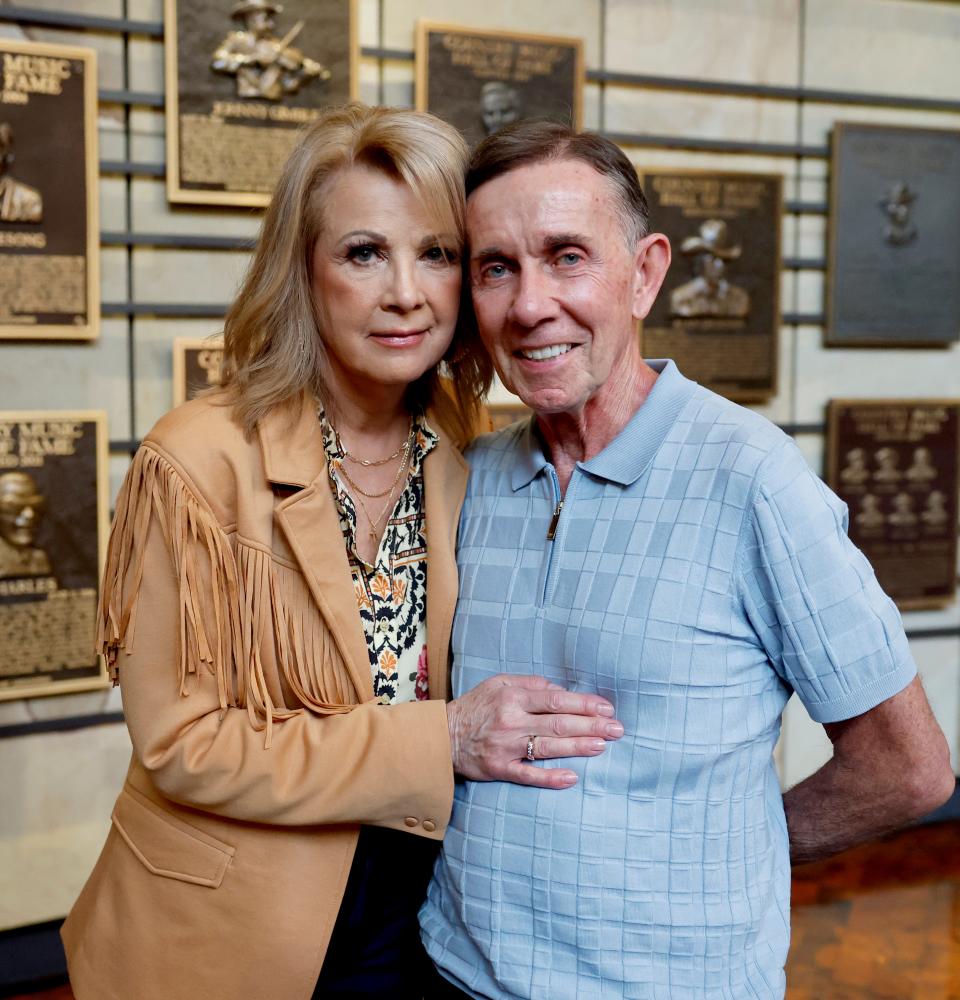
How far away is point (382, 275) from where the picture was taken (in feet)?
5.20

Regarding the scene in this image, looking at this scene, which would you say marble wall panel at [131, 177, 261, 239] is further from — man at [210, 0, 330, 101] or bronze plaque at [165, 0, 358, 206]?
man at [210, 0, 330, 101]

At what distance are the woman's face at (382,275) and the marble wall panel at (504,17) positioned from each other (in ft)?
6.44

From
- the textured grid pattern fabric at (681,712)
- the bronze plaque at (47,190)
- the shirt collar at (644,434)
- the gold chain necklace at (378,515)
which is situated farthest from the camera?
the bronze plaque at (47,190)

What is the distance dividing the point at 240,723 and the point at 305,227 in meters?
0.74

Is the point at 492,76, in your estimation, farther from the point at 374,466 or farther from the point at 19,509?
the point at 374,466

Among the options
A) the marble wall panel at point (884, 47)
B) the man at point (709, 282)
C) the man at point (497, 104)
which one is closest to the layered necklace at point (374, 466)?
the man at point (497, 104)

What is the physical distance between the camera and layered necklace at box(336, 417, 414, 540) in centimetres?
170

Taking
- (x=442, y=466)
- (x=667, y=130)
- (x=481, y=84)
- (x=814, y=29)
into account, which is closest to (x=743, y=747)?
(x=442, y=466)

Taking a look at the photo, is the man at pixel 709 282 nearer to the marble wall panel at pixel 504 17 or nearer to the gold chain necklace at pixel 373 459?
the marble wall panel at pixel 504 17

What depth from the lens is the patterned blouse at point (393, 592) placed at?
5.40 ft

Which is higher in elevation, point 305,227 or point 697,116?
point 697,116

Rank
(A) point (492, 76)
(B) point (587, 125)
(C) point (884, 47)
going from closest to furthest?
(A) point (492, 76) < (B) point (587, 125) < (C) point (884, 47)

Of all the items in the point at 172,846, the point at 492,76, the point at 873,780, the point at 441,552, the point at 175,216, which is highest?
the point at 492,76

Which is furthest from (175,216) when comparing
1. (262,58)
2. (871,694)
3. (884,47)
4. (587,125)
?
(884,47)
